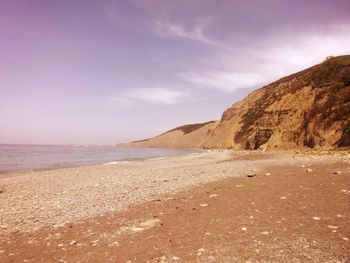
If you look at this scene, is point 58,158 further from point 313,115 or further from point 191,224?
point 191,224

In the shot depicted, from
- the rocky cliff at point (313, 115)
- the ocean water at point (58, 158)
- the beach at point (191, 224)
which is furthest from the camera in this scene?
the ocean water at point (58, 158)

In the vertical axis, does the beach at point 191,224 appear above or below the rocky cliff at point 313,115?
below

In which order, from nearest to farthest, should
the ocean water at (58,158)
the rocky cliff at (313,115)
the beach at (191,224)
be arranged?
1. the beach at (191,224)
2. the rocky cliff at (313,115)
3. the ocean water at (58,158)

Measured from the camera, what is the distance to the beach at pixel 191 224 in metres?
6.11

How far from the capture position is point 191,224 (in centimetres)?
805

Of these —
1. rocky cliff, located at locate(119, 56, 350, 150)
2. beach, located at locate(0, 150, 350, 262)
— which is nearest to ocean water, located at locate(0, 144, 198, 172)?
rocky cliff, located at locate(119, 56, 350, 150)

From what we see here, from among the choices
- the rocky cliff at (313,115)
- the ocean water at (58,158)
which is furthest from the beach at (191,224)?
the ocean water at (58,158)

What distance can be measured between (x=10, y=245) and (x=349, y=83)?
130 ft

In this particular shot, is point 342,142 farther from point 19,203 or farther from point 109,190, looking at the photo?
point 19,203

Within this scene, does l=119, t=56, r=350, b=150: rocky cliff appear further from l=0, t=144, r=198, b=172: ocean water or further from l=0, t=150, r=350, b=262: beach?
l=0, t=150, r=350, b=262: beach

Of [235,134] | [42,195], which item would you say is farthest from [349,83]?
[42,195]

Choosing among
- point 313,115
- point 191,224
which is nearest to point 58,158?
point 313,115

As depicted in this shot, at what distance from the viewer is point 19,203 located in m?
12.3

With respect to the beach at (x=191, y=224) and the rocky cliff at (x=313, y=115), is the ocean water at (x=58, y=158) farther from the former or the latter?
the beach at (x=191, y=224)
